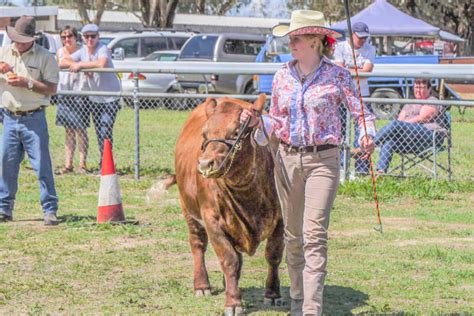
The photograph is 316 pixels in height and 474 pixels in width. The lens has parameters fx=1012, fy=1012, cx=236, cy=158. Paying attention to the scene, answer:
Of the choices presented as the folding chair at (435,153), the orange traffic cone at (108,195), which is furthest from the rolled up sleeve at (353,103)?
Result: the folding chair at (435,153)

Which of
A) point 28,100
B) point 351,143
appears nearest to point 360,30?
point 351,143

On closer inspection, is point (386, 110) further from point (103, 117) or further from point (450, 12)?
point (450, 12)

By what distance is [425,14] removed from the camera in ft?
167

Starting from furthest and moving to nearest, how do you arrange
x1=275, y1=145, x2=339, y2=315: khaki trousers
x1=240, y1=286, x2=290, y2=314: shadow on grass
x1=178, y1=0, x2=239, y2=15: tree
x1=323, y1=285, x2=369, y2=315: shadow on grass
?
1. x1=178, y1=0, x2=239, y2=15: tree
2. x1=240, y1=286, x2=290, y2=314: shadow on grass
3. x1=323, y1=285, x2=369, y2=315: shadow on grass
4. x1=275, y1=145, x2=339, y2=315: khaki trousers

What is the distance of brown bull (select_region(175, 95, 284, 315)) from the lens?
6508 millimetres

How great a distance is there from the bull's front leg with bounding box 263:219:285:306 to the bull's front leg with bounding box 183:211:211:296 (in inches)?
20.2

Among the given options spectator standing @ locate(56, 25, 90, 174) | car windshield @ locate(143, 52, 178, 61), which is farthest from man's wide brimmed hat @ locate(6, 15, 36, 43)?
car windshield @ locate(143, 52, 178, 61)

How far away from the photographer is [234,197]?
22.4 ft

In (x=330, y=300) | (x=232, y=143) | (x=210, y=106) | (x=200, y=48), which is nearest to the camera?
(x=232, y=143)

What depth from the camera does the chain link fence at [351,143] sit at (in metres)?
12.9

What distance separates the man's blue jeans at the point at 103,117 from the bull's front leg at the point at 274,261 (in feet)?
23.7

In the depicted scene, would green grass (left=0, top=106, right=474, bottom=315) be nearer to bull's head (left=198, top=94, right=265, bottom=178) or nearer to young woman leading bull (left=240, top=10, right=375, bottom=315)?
young woman leading bull (left=240, top=10, right=375, bottom=315)

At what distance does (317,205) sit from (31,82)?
4.73 m

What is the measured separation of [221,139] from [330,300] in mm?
1598
